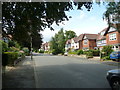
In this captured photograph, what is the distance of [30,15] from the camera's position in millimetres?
8523

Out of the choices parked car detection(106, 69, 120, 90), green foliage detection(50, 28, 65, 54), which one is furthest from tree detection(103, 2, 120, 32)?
green foliage detection(50, 28, 65, 54)

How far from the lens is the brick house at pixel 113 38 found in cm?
3399

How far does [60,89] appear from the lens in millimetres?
6137

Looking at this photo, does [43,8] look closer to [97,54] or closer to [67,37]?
[97,54]

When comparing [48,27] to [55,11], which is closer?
[55,11]

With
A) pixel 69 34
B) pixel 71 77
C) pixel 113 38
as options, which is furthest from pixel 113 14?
pixel 69 34

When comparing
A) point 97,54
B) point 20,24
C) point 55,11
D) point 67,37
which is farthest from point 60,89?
point 67,37

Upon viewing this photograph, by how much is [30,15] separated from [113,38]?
3115cm

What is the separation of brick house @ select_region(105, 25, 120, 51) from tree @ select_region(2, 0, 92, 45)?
2743cm

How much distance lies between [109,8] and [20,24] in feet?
32.2

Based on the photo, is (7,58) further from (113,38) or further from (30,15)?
(113,38)

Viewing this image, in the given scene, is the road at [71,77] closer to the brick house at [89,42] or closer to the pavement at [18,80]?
the pavement at [18,80]

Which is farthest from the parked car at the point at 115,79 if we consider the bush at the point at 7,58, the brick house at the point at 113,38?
the brick house at the point at 113,38

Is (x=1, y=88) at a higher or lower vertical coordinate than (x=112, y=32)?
lower
